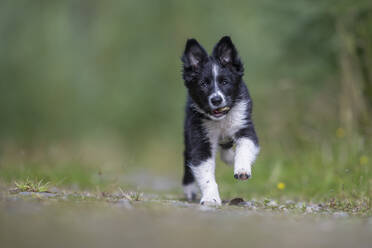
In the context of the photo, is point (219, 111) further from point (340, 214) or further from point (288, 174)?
point (288, 174)

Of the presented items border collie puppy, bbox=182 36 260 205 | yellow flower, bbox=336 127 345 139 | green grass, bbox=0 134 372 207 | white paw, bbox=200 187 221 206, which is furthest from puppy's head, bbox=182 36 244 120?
yellow flower, bbox=336 127 345 139

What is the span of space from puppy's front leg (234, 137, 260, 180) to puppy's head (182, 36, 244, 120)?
0.35 m

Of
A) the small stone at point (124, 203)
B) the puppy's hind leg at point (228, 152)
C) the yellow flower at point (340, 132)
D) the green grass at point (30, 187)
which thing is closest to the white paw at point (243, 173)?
the puppy's hind leg at point (228, 152)

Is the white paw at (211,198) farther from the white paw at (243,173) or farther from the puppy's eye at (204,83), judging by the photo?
the puppy's eye at (204,83)

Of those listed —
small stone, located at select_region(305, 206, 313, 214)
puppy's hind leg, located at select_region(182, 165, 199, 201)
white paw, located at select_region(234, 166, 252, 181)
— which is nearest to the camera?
small stone, located at select_region(305, 206, 313, 214)

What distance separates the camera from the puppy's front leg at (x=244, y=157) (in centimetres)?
491

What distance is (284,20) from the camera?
948 cm

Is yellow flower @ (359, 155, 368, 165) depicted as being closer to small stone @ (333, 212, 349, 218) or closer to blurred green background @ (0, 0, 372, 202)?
blurred green background @ (0, 0, 372, 202)

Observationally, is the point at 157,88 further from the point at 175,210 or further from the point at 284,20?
the point at 175,210

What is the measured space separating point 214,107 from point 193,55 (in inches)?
26.7

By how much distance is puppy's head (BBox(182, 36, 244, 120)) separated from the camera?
17.3 feet

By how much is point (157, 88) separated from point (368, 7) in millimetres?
9217

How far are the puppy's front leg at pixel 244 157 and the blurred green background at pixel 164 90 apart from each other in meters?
1.08

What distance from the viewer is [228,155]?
5.86 m
